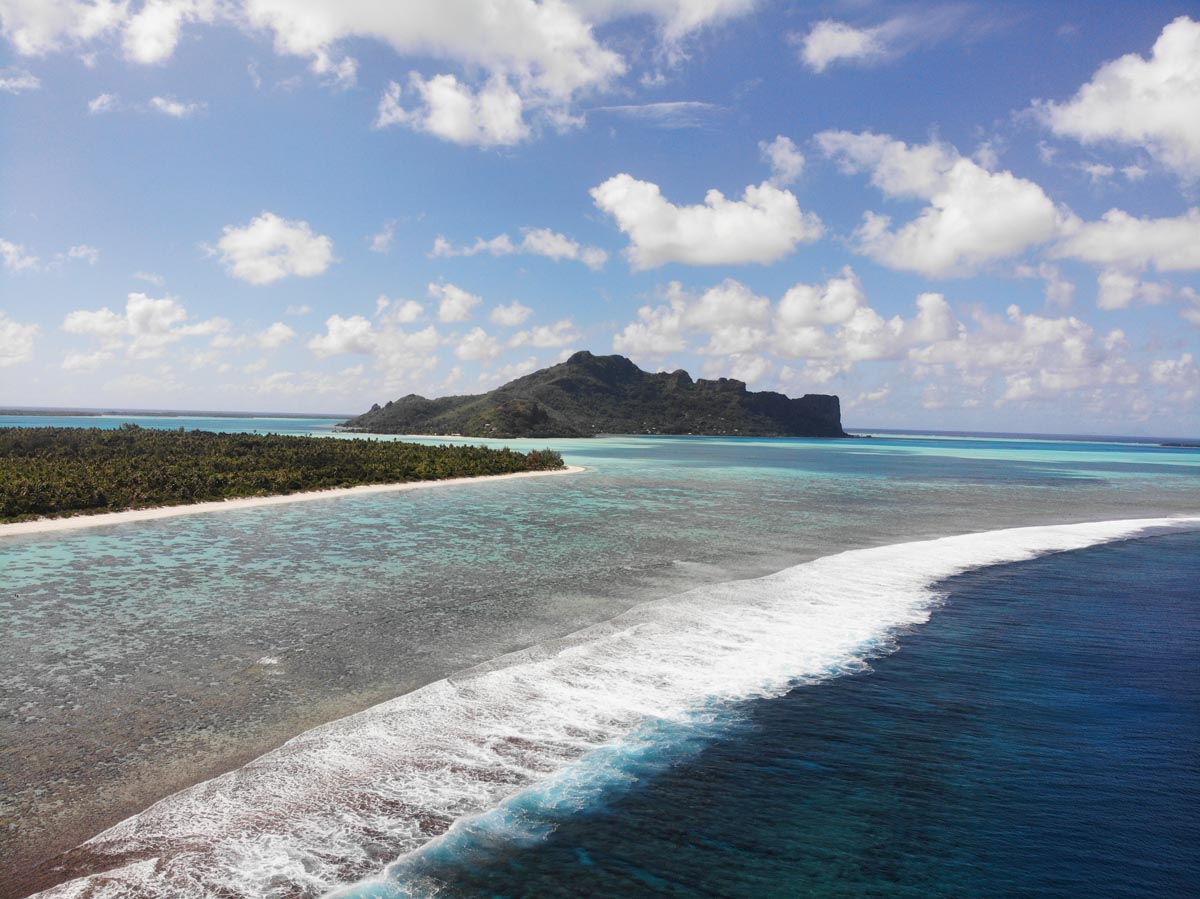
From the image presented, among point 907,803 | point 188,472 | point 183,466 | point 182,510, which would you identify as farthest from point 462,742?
point 183,466

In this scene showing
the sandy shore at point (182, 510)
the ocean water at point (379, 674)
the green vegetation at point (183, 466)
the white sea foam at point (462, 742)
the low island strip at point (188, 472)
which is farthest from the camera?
the green vegetation at point (183, 466)

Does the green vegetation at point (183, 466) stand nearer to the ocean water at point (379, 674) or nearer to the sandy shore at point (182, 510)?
the sandy shore at point (182, 510)

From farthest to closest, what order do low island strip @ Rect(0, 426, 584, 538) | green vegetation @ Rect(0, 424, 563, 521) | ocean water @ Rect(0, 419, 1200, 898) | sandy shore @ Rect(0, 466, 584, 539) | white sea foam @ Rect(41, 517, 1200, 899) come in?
green vegetation @ Rect(0, 424, 563, 521), low island strip @ Rect(0, 426, 584, 538), sandy shore @ Rect(0, 466, 584, 539), ocean water @ Rect(0, 419, 1200, 898), white sea foam @ Rect(41, 517, 1200, 899)

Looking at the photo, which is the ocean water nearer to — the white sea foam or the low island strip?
the white sea foam

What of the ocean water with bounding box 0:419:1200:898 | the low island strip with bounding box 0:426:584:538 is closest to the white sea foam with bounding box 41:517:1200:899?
the ocean water with bounding box 0:419:1200:898

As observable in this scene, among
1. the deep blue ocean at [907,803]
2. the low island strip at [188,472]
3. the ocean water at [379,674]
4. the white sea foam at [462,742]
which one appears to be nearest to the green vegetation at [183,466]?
the low island strip at [188,472]

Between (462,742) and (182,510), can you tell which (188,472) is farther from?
(462,742)
